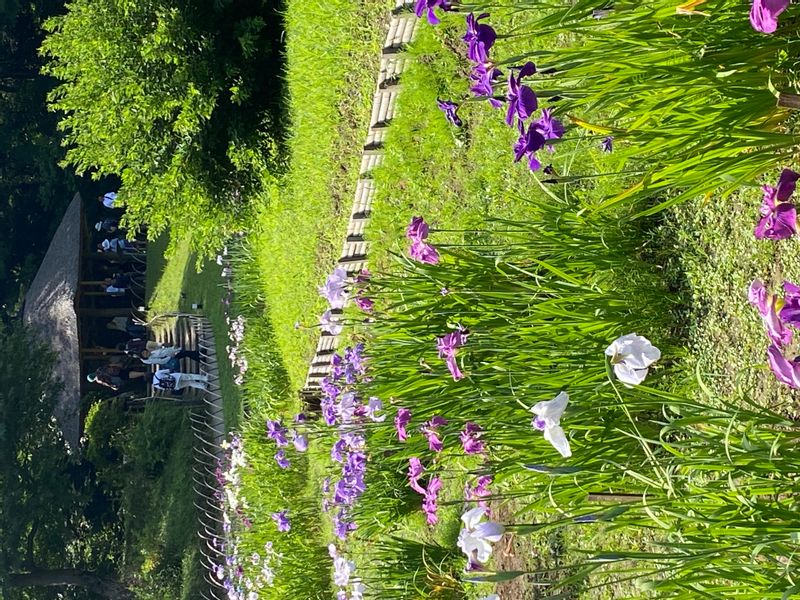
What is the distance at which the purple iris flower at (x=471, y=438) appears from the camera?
3051 millimetres

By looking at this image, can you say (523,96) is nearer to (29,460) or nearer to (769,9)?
(769,9)

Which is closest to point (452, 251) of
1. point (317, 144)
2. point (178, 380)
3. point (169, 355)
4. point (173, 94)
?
point (317, 144)

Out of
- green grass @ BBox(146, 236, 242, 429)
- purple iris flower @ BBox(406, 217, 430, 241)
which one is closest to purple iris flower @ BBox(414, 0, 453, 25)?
purple iris flower @ BBox(406, 217, 430, 241)

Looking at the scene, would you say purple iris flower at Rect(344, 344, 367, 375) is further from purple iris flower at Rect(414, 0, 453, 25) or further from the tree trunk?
the tree trunk

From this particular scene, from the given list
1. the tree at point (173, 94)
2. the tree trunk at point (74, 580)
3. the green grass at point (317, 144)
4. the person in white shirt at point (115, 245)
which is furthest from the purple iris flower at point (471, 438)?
the person in white shirt at point (115, 245)

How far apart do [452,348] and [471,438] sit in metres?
0.42

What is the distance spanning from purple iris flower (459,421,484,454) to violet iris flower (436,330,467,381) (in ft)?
0.86

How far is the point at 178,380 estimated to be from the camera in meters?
15.0

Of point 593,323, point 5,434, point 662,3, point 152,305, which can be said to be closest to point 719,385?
point 593,323

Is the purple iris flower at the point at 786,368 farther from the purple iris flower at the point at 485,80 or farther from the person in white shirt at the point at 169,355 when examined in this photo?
the person in white shirt at the point at 169,355

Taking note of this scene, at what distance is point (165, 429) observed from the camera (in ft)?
54.2

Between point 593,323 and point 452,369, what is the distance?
1.83ft

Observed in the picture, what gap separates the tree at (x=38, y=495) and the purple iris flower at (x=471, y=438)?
16151 millimetres

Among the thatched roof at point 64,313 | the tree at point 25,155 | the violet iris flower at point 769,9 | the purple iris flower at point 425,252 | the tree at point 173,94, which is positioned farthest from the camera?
the tree at point 25,155
